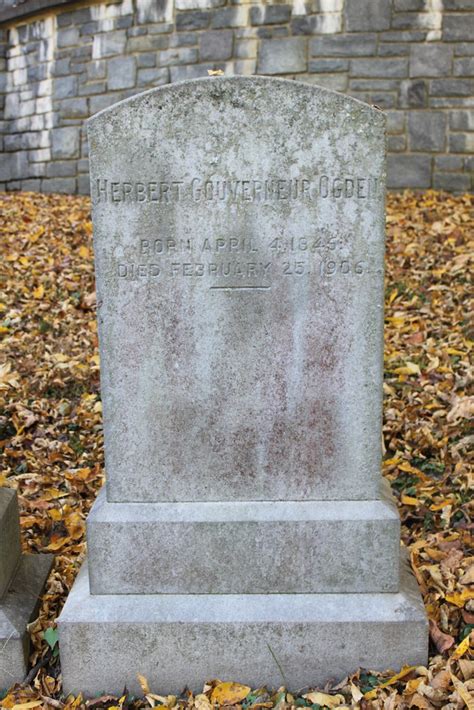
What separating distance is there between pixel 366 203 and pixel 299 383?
0.65 m

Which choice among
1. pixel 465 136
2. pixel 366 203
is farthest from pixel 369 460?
pixel 465 136

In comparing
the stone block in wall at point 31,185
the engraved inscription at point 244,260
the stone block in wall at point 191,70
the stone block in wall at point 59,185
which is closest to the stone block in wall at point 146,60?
Answer: the stone block in wall at point 191,70

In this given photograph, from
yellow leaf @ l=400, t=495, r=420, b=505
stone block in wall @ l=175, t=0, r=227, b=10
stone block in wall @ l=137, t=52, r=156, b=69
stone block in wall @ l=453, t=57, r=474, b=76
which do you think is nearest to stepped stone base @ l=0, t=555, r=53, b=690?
yellow leaf @ l=400, t=495, r=420, b=505

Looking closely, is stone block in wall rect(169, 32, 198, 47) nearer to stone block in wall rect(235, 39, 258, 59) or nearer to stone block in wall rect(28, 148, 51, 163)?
stone block in wall rect(235, 39, 258, 59)

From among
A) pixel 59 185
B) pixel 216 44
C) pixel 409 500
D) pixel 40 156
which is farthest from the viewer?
pixel 40 156

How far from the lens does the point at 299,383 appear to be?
2490mm

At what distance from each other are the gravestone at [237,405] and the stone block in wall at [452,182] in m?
7.35

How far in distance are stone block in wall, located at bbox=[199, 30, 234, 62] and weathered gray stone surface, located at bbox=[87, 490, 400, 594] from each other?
8335mm

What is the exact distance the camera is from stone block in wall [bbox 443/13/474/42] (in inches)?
345

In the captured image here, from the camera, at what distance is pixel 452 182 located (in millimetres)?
9164

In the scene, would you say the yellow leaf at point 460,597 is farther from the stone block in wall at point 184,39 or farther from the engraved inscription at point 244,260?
the stone block in wall at point 184,39

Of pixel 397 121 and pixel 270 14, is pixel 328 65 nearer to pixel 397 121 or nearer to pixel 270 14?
pixel 270 14

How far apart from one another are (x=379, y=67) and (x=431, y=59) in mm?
639

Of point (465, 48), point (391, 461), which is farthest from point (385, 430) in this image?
point (465, 48)
